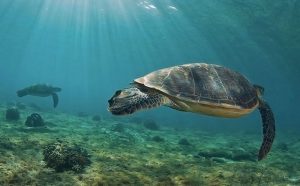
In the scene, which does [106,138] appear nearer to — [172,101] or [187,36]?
[172,101]

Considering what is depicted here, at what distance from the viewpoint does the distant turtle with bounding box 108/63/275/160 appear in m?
6.79

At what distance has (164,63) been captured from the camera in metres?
72.8

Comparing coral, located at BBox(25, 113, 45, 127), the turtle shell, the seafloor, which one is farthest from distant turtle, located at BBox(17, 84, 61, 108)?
the turtle shell

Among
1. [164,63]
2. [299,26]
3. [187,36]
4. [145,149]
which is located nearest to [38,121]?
[145,149]

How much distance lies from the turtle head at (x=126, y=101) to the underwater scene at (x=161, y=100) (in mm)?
21

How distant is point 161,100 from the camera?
6.95 meters

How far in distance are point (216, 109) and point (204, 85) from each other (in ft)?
2.06

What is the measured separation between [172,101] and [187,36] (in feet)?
131

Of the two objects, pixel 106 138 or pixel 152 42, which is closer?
pixel 106 138

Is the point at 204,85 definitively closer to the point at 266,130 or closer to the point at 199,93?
the point at 199,93

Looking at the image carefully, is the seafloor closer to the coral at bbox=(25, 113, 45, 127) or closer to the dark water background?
the coral at bbox=(25, 113, 45, 127)

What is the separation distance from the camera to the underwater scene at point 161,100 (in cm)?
742

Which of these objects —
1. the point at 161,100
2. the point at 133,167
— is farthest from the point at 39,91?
the point at 161,100

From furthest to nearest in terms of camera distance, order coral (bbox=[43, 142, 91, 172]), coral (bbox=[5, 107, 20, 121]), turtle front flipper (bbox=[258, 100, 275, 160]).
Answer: coral (bbox=[5, 107, 20, 121])
coral (bbox=[43, 142, 91, 172])
turtle front flipper (bbox=[258, 100, 275, 160])
